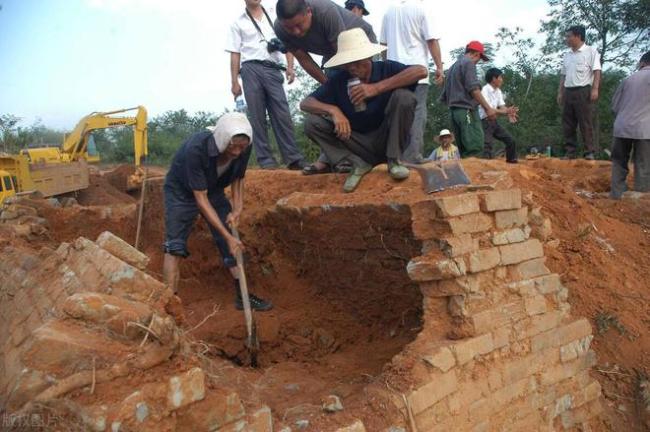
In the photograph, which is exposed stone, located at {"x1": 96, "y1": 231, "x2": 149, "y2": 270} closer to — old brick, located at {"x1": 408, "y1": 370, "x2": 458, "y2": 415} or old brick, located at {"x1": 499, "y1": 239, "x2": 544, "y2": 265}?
old brick, located at {"x1": 408, "y1": 370, "x2": 458, "y2": 415}

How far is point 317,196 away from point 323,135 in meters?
0.54

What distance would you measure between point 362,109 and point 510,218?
58.1 inches

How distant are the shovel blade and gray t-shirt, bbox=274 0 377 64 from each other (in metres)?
1.53

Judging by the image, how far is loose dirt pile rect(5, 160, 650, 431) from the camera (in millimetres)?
3885

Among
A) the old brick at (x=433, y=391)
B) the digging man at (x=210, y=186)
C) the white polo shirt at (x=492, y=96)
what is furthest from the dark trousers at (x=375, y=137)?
the white polo shirt at (x=492, y=96)

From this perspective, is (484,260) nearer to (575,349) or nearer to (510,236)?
(510,236)

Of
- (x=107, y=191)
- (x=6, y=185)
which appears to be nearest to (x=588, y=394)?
(x=6, y=185)

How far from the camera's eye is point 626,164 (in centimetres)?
564

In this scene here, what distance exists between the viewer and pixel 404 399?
2.89 m

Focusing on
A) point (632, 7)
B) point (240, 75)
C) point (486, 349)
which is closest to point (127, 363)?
point (486, 349)

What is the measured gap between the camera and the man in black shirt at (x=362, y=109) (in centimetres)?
406

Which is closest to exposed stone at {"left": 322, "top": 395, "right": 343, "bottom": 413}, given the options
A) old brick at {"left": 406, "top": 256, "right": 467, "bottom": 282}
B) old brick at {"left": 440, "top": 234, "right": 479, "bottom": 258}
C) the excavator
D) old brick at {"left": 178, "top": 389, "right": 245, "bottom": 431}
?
old brick at {"left": 178, "top": 389, "right": 245, "bottom": 431}

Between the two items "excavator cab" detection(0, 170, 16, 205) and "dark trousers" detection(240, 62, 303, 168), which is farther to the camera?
"excavator cab" detection(0, 170, 16, 205)

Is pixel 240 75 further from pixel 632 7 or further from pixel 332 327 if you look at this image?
pixel 632 7
